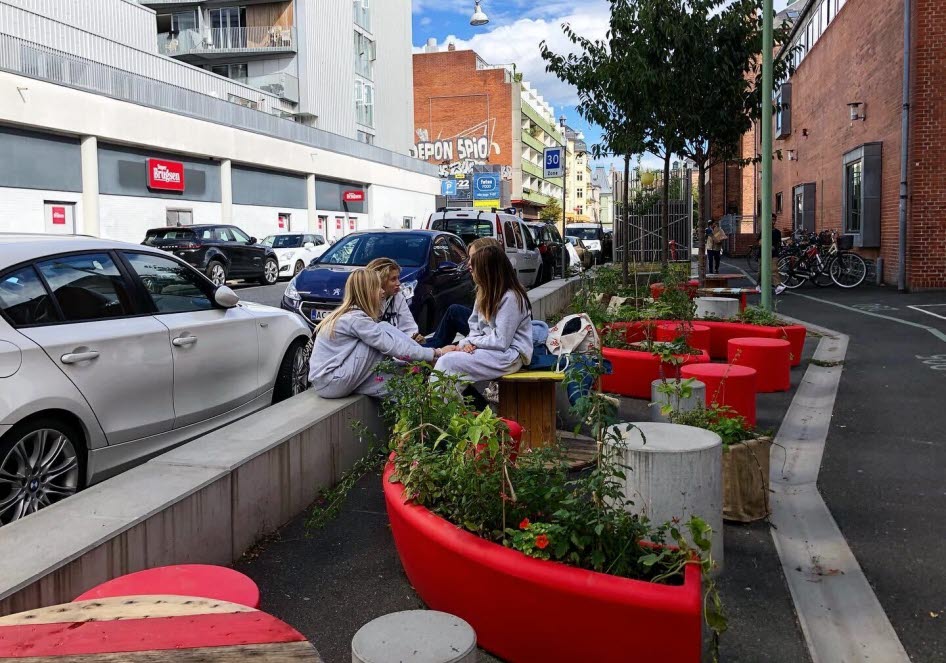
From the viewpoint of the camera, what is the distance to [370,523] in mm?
4797

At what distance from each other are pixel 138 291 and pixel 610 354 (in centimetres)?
451

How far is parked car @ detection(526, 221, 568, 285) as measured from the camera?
22.8m

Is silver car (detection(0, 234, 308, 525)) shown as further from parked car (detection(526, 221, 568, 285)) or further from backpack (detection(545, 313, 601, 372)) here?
parked car (detection(526, 221, 568, 285))

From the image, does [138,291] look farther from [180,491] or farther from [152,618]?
[152,618]

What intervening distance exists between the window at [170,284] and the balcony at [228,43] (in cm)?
4217

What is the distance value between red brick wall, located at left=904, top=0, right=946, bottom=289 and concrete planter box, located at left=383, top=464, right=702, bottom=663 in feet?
58.0

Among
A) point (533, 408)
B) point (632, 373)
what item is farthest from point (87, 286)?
point (632, 373)

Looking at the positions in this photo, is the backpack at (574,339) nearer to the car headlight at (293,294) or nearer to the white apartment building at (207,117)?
the car headlight at (293,294)

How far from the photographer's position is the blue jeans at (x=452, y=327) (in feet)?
24.5

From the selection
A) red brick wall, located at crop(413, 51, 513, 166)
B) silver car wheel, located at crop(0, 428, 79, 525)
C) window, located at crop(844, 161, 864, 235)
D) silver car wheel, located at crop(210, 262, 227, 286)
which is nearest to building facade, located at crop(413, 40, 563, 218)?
red brick wall, located at crop(413, 51, 513, 166)

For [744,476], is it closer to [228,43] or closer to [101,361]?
[101,361]

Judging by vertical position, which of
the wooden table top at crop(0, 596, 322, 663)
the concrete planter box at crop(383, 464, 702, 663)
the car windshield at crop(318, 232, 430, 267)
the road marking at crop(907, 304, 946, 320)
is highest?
the car windshield at crop(318, 232, 430, 267)

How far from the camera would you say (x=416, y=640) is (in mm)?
2479

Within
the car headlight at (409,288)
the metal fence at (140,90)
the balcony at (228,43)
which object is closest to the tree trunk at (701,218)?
the car headlight at (409,288)
